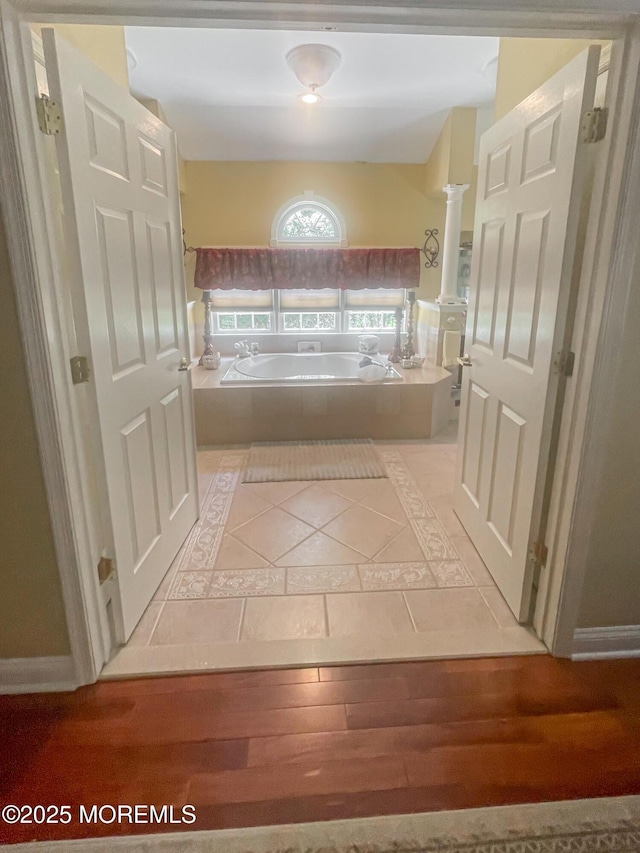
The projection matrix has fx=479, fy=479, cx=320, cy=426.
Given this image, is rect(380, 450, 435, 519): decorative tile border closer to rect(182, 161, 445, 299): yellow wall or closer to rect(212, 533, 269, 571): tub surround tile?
rect(212, 533, 269, 571): tub surround tile

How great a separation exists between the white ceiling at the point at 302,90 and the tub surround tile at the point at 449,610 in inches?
114

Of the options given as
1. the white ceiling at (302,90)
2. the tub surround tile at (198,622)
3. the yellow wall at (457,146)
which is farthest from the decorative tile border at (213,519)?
the yellow wall at (457,146)

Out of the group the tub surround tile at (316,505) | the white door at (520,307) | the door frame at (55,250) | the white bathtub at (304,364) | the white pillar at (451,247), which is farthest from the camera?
the white bathtub at (304,364)

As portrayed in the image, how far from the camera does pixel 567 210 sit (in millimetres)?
1438

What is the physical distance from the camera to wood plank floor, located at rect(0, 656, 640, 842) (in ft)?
4.09

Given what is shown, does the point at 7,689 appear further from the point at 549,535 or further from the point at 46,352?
the point at 549,535

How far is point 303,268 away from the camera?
186 inches

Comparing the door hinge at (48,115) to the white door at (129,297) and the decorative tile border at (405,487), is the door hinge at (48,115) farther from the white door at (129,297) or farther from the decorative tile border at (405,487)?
the decorative tile border at (405,487)

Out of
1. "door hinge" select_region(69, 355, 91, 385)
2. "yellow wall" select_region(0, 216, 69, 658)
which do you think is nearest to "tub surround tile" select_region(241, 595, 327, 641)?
"yellow wall" select_region(0, 216, 69, 658)

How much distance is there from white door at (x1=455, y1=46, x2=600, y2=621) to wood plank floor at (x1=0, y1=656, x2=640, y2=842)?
0.38 metres

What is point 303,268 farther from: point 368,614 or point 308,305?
point 368,614

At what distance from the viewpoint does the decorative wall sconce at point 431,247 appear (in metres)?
4.80

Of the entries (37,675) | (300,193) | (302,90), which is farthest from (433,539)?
(300,193)

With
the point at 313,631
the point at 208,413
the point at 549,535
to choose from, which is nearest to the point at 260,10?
the point at 549,535
